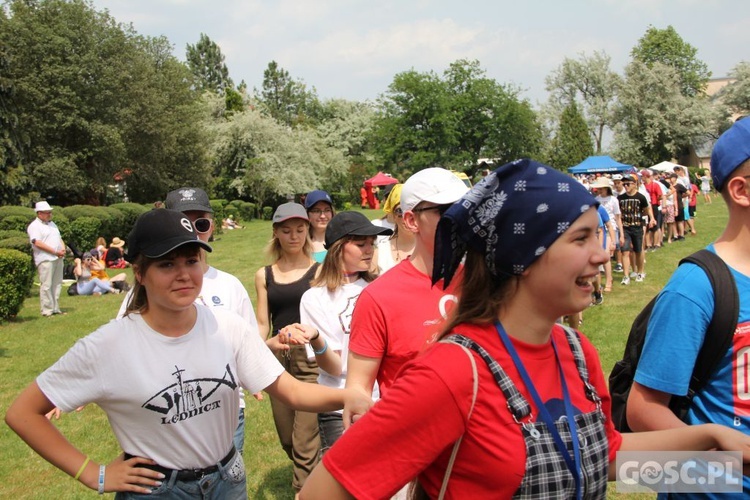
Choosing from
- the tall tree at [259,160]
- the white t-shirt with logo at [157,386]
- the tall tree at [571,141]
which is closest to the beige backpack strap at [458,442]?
the white t-shirt with logo at [157,386]

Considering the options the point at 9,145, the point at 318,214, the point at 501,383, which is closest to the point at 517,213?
the point at 501,383

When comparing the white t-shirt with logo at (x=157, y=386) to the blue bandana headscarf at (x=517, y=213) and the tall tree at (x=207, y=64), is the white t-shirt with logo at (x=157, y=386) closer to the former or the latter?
the blue bandana headscarf at (x=517, y=213)

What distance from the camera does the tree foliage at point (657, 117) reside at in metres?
56.8

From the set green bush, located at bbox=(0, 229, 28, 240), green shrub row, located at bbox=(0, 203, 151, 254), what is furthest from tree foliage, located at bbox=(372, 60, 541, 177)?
green bush, located at bbox=(0, 229, 28, 240)

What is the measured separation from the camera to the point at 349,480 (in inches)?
65.6

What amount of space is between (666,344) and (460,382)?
1.14m

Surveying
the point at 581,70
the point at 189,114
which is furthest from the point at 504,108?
the point at 189,114

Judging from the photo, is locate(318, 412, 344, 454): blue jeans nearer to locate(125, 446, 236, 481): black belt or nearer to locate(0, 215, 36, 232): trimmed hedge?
locate(125, 446, 236, 481): black belt

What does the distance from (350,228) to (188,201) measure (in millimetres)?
1237

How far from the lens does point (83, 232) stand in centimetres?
2109

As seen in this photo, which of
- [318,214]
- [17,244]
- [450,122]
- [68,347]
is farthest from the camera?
[450,122]

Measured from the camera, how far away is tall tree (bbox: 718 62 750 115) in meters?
54.8

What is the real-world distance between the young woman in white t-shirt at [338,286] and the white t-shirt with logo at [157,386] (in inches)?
55.0

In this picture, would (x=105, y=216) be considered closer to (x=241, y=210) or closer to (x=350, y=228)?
(x=241, y=210)
